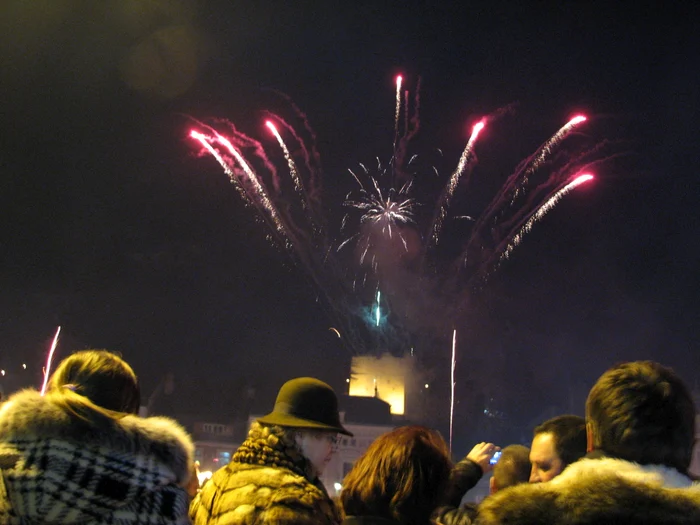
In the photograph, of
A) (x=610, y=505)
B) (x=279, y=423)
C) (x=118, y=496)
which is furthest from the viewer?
(x=279, y=423)

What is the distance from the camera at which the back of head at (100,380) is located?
3037 millimetres

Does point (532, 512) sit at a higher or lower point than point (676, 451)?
lower

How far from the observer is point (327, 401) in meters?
3.44

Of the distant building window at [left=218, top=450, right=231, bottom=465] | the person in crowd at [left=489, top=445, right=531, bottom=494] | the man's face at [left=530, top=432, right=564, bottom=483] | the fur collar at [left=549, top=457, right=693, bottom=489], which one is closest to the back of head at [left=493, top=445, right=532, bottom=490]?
the person in crowd at [left=489, top=445, right=531, bottom=494]

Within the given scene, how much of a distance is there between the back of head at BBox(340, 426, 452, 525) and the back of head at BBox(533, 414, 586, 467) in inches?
34.1

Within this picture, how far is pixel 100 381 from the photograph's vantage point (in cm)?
306

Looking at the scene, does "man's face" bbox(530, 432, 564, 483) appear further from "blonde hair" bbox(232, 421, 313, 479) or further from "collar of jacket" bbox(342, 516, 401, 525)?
A: "blonde hair" bbox(232, 421, 313, 479)

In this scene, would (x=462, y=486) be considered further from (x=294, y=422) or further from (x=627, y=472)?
(x=627, y=472)

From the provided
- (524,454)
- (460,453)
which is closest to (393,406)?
(460,453)

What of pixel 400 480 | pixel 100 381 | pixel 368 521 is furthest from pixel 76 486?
pixel 400 480

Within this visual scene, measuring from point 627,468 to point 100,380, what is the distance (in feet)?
7.52

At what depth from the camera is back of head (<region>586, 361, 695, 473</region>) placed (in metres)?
2.41

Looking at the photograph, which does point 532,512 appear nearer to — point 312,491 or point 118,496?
point 312,491

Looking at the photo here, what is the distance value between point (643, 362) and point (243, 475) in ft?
6.20
